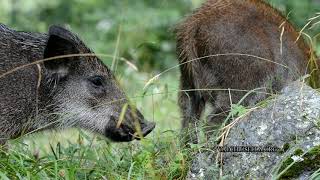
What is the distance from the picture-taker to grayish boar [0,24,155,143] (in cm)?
659

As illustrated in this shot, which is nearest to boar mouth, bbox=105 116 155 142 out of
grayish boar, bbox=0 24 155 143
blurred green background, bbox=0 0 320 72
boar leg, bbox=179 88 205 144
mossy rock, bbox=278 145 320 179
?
Answer: grayish boar, bbox=0 24 155 143

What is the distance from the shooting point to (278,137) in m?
5.33

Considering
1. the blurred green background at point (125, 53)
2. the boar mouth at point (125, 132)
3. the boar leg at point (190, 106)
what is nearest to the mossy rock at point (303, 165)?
the blurred green background at point (125, 53)

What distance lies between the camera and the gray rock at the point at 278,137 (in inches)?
199

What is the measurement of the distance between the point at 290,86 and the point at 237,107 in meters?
0.52

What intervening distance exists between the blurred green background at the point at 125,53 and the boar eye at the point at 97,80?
36 centimetres

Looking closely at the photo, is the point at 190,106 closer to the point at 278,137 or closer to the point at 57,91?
the point at 57,91

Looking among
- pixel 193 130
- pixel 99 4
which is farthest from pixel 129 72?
pixel 193 130

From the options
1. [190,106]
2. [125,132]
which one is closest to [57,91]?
[125,132]

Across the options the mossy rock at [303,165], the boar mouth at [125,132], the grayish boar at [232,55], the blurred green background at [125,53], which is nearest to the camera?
the mossy rock at [303,165]

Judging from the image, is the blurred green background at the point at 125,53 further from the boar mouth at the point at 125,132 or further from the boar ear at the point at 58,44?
the boar ear at the point at 58,44

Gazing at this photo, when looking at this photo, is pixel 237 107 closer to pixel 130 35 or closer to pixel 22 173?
pixel 22 173

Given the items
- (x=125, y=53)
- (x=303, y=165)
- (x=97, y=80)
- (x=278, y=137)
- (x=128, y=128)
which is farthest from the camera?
(x=125, y=53)

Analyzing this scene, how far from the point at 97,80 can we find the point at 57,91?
384 millimetres
